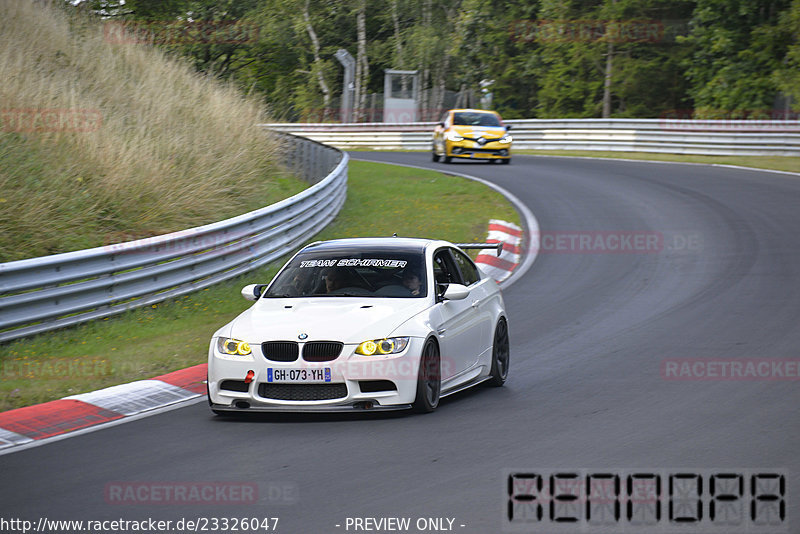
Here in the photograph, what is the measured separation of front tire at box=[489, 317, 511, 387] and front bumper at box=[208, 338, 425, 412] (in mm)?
1742

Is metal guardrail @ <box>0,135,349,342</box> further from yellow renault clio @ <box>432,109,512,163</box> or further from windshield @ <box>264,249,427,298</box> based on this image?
yellow renault clio @ <box>432,109,512,163</box>

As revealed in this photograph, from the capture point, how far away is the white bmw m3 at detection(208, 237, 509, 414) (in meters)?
8.10

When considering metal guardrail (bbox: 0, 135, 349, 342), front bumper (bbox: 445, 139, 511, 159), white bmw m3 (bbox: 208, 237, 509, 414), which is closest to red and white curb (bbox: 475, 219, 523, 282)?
metal guardrail (bbox: 0, 135, 349, 342)

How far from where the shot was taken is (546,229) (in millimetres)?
19703

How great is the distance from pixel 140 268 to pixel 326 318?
5.39m

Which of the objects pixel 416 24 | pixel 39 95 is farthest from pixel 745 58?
pixel 39 95

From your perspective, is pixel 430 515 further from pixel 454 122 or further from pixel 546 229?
pixel 454 122

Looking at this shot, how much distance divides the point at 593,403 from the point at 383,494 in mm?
3086

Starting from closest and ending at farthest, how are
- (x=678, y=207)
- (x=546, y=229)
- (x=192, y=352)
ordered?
(x=192, y=352), (x=546, y=229), (x=678, y=207)

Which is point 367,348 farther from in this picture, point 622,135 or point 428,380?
point 622,135

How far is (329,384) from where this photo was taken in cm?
807

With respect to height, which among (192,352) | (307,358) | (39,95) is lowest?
(192,352)
